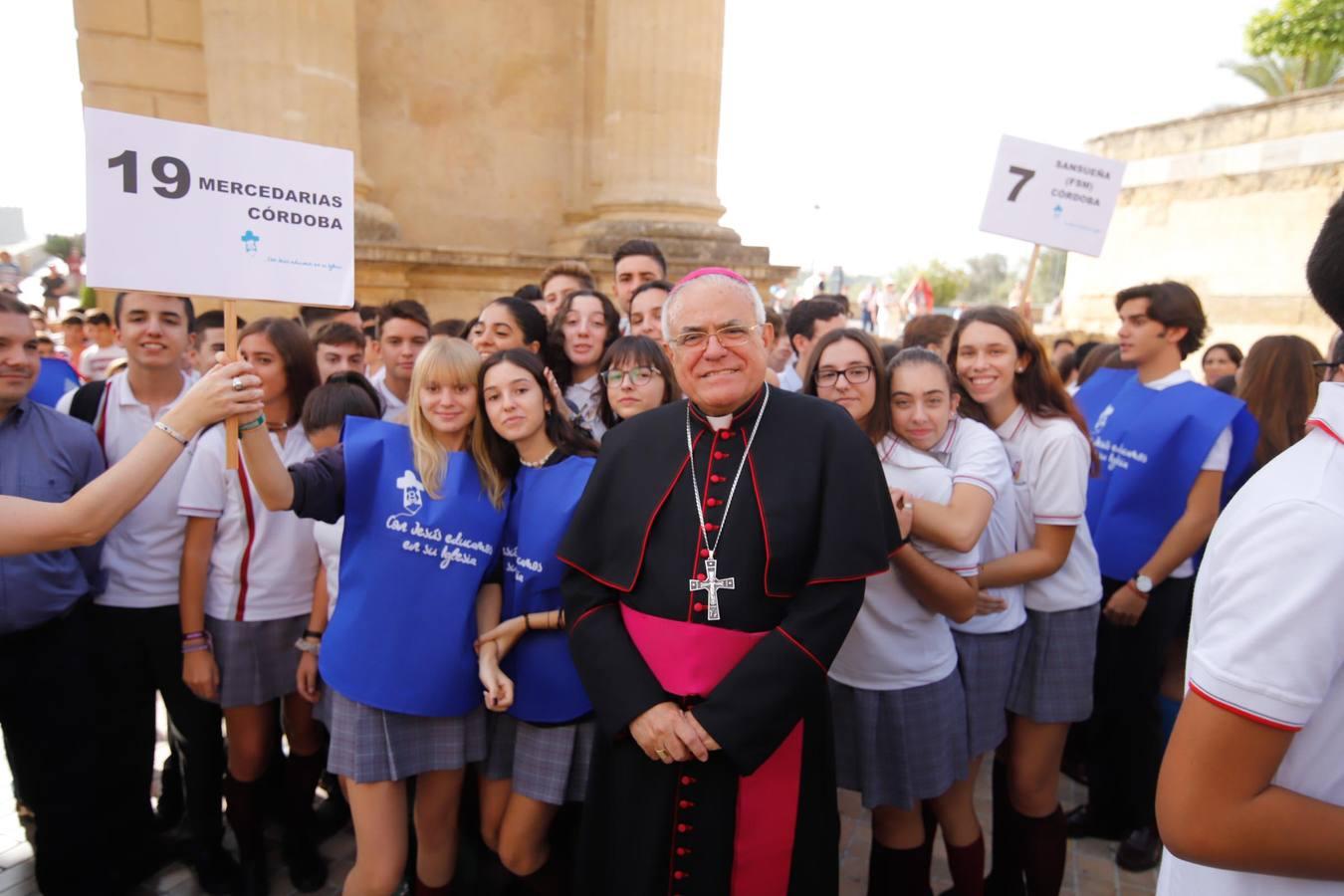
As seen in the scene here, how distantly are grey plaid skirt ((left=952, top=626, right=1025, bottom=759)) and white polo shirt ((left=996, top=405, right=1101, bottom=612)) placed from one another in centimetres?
27

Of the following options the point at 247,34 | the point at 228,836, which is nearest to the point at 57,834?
the point at 228,836

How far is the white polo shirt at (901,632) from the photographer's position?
2.44m

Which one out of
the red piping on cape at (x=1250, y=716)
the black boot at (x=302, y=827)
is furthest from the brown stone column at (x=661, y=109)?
the red piping on cape at (x=1250, y=716)

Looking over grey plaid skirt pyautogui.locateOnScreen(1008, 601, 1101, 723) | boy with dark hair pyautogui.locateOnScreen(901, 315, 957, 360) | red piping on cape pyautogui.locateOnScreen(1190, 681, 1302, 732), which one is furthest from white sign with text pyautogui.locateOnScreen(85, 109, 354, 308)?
boy with dark hair pyautogui.locateOnScreen(901, 315, 957, 360)

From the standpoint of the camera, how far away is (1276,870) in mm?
1053

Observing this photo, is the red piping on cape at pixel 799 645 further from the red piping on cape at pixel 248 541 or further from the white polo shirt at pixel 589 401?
the red piping on cape at pixel 248 541

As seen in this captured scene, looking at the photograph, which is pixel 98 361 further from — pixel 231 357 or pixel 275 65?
pixel 231 357

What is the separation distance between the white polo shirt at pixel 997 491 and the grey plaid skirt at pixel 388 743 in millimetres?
1737

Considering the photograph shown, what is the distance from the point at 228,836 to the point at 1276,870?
3873mm

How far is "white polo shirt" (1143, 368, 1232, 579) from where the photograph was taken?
11.0 ft

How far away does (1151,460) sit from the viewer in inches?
136

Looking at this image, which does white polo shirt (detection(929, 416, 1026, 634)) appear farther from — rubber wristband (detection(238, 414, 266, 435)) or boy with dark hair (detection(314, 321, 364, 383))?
boy with dark hair (detection(314, 321, 364, 383))

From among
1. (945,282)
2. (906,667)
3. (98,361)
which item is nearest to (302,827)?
(906,667)

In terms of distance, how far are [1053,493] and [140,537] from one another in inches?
132
